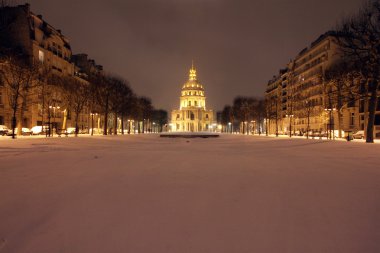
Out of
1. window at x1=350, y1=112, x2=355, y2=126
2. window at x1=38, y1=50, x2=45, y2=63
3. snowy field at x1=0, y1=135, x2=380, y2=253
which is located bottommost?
snowy field at x1=0, y1=135, x2=380, y2=253

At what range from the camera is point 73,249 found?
510 cm

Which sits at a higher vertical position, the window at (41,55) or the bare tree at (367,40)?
the window at (41,55)

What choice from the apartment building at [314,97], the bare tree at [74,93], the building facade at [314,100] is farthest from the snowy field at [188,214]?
the apartment building at [314,97]

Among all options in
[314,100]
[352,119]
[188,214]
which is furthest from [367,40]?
[314,100]

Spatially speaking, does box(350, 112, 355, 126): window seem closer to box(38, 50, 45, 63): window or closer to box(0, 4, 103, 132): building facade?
box(0, 4, 103, 132): building facade

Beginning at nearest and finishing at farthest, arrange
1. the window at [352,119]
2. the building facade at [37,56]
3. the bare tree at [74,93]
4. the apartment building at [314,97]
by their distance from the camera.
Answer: the building facade at [37,56]
the bare tree at [74,93]
the apartment building at [314,97]
the window at [352,119]

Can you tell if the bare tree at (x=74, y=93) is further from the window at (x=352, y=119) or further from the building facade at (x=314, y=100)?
the window at (x=352, y=119)

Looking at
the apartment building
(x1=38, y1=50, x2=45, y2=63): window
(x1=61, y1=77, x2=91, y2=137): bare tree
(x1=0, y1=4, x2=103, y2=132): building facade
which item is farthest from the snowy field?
(x1=38, y1=50, x2=45, y2=63): window

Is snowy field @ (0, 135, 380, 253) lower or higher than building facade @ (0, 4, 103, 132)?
lower

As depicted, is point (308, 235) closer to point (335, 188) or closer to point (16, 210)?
point (335, 188)

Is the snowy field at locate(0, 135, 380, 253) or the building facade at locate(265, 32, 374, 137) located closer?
the snowy field at locate(0, 135, 380, 253)

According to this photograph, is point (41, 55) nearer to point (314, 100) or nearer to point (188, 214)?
point (314, 100)

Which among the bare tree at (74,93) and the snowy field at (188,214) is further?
the bare tree at (74,93)

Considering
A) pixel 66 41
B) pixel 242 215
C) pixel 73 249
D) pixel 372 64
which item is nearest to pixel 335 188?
pixel 242 215
